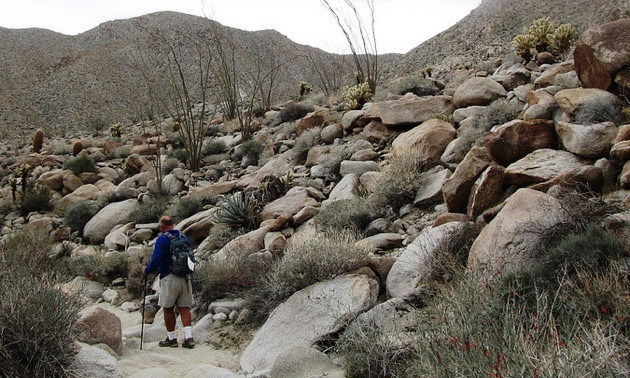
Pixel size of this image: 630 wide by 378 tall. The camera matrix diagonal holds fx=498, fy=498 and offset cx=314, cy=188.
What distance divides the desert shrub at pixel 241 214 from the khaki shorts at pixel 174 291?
2.75 metres

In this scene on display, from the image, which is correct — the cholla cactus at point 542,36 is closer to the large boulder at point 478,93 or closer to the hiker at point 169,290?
the large boulder at point 478,93

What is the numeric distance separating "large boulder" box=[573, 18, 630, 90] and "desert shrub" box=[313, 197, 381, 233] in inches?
132

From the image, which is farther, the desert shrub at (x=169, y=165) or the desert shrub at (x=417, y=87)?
the desert shrub at (x=169, y=165)

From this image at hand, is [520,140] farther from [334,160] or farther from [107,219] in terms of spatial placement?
[107,219]

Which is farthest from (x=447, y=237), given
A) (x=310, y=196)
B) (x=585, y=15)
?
(x=585, y=15)

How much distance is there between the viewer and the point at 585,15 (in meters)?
24.2

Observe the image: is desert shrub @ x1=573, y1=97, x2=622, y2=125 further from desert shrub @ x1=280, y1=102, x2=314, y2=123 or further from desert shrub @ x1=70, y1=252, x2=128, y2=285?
desert shrub @ x1=280, y1=102, x2=314, y2=123

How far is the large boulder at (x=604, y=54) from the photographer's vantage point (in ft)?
20.2

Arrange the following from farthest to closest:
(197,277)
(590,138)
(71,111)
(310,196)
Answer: (71,111), (310,196), (197,277), (590,138)

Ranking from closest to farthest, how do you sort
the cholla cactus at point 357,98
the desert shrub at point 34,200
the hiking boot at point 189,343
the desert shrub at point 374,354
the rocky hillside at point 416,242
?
the rocky hillside at point 416,242 < the desert shrub at point 374,354 < the hiking boot at point 189,343 < the cholla cactus at point 357,98 < the desert shrub at point 34,200

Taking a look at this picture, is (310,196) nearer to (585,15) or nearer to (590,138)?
(590,138)

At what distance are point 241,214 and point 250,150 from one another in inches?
185

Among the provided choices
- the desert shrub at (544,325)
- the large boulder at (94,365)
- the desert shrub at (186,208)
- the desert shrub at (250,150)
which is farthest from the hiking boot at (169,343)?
the desert shrub at (250,150)

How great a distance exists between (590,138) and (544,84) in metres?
3.19
